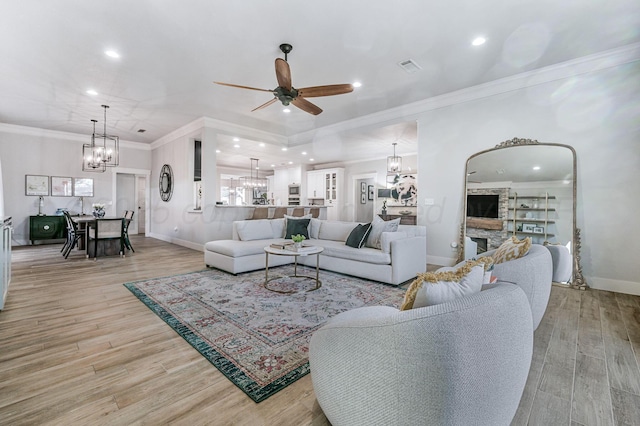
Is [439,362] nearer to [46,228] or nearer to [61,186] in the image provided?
[46,228]

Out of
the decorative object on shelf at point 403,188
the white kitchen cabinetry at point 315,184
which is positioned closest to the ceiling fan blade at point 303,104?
the decorative object on shelf at point 403,188

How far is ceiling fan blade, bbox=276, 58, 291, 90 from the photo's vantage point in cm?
262

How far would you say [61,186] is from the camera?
23.4 feet

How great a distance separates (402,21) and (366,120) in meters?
3.05

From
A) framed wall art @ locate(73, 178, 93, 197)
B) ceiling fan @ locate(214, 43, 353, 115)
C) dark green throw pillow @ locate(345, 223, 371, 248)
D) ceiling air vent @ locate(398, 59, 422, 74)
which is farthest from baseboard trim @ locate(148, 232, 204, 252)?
ceiling air vent @ locate(398, 59, 422, 74)

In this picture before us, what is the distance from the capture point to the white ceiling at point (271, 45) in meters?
2.63

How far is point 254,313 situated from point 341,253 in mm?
1778

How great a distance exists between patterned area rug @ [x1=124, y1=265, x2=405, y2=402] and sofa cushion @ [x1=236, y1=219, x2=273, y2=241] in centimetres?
75

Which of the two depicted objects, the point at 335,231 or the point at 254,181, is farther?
the point at 254,181

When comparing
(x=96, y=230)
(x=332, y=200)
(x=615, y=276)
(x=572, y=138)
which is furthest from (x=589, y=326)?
(x=332, y=200)

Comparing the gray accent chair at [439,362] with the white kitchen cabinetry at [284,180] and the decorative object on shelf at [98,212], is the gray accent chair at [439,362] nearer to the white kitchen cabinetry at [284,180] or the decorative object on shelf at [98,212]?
the decorative object on shelf at [98,212]

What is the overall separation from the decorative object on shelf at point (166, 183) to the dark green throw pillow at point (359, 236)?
5.50m

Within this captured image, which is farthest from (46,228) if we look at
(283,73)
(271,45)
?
(283,73)

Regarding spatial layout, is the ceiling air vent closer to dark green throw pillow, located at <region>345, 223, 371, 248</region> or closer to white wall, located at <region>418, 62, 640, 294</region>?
white wall, located at <region>418, 62, 640, 294</region>
